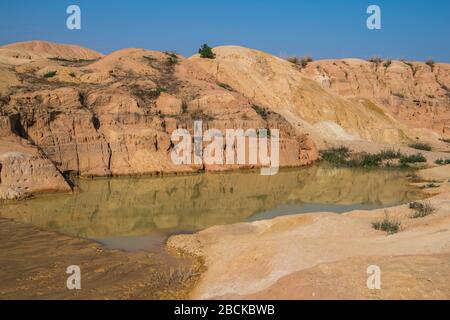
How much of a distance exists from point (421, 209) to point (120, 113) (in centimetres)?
1451

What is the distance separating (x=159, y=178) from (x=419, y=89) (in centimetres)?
3658

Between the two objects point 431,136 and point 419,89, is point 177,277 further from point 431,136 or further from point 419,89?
point 419,89

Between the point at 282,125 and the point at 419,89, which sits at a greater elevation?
the point at 419,89

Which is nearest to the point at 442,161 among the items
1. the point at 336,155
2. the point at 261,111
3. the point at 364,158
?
the point at 364,158

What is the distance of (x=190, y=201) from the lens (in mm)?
15242

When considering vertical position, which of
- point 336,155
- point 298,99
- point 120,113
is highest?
point 298,99

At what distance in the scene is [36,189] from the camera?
49.7 feet

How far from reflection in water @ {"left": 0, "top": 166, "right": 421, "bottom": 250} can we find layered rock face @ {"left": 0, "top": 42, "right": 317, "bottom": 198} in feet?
5.31

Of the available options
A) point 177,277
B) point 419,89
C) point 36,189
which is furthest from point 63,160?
point 419,89

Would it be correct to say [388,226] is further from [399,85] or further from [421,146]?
[399,85]

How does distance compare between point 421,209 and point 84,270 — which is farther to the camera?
point 421,209
